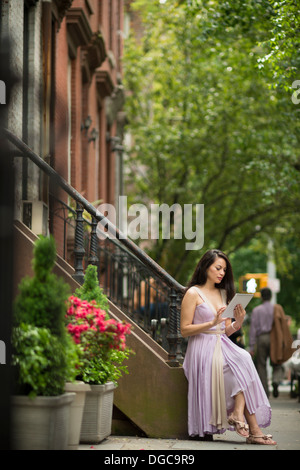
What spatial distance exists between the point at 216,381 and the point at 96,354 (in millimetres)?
1468

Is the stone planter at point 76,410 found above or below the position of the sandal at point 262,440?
above

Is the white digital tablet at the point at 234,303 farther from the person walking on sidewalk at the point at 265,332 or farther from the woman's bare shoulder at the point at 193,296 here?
the person walking on sidewalk at the point at 265,332

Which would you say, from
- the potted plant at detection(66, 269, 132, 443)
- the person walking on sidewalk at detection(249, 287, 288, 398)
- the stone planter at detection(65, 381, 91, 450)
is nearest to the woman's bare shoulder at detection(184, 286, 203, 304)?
the potted plant at detection(66, 269, 132, 443)

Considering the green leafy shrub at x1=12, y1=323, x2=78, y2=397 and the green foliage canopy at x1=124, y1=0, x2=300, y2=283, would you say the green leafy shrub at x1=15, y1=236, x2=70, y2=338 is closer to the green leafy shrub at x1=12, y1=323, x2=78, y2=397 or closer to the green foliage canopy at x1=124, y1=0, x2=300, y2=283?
the green leafy shrub at x1=12, y1=323, x2=78, y2=397

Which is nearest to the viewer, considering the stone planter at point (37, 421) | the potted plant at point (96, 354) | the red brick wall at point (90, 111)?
the stone planter at point (37, 421)

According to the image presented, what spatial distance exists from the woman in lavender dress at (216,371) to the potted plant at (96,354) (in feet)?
2.98

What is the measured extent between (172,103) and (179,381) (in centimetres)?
2140

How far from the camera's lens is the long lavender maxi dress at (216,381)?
8203mm

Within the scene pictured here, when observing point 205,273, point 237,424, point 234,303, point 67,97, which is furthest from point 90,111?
point 67,97

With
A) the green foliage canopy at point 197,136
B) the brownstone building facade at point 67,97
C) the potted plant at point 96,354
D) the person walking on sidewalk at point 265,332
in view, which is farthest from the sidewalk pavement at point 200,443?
the green foliage canopy at point 197,136

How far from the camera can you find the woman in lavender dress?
8180 millimetres

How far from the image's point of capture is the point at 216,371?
8273 mm

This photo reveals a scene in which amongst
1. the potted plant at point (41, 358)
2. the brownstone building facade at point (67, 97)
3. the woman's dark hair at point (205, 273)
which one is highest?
the brownstone building facade at point (67, 97)

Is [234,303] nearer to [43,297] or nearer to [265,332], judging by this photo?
[43,297]
